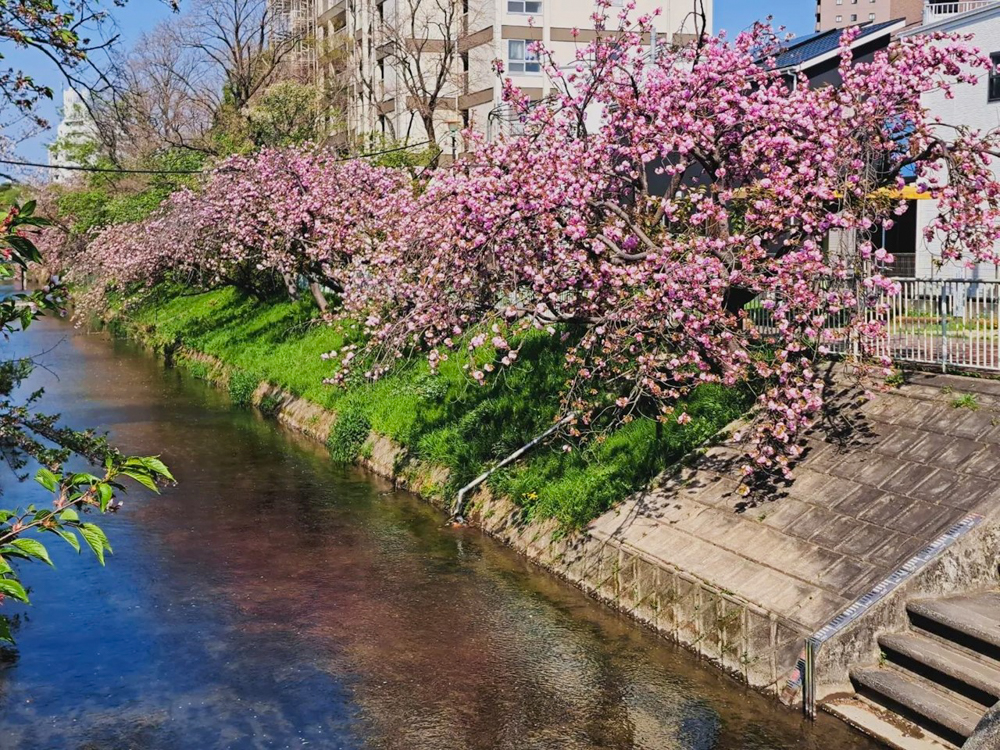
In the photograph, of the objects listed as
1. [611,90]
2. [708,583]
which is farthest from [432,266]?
[708,583]

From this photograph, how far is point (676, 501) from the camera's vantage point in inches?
521

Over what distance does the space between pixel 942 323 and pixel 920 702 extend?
5.54m

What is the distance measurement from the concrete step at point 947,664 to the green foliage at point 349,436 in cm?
1294

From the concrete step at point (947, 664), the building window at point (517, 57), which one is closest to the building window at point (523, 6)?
the building window at point (517, 57)

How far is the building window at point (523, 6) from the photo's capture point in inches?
1992

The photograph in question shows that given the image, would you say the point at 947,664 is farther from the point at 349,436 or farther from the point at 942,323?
the point at 349,436

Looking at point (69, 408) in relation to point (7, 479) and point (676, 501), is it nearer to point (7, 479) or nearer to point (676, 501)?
point (7, 479)

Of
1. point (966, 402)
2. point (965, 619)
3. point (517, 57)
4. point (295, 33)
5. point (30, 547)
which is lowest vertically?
point (965, 619)

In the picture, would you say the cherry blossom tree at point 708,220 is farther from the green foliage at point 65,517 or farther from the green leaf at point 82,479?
the green leaf at point 82,479

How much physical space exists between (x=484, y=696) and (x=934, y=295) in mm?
7789

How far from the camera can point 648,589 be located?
39.2 feet

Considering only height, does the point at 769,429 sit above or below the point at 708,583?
above

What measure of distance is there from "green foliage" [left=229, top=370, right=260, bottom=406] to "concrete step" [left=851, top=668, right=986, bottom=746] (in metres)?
21.0

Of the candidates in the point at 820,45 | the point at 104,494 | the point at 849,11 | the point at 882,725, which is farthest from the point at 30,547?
the point at 849,11
